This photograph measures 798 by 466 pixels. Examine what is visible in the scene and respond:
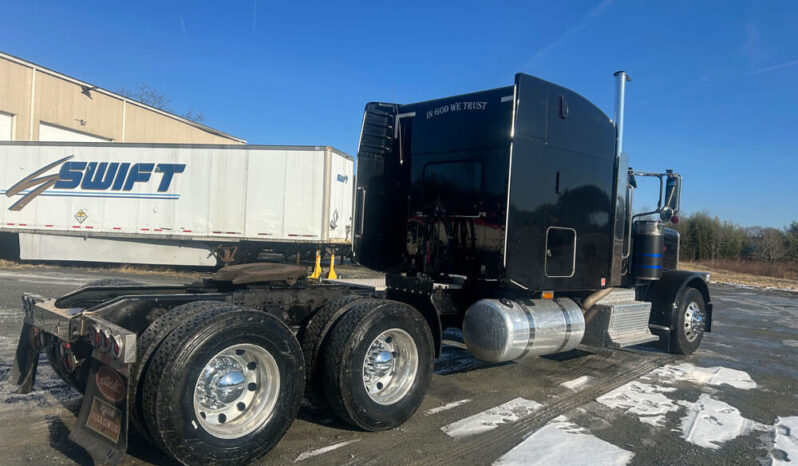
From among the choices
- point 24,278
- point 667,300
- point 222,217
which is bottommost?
point 24,278

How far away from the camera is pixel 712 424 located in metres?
4.44

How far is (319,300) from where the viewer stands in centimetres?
446

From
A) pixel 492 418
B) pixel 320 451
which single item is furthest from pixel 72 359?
pixel 492 418

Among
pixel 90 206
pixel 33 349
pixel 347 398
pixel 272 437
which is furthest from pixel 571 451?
pixel 90 206

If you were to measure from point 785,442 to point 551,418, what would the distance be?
1.81 m

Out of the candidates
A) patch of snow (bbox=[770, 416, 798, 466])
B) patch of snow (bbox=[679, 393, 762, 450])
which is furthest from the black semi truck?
patch of snow (bbox=[770, 416, 798, 466])

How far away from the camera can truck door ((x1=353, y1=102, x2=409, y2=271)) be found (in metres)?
6.18

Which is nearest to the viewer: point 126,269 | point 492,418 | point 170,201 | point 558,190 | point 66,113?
point 492,418

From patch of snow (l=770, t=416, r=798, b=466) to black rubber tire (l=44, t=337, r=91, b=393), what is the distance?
490 centimetres

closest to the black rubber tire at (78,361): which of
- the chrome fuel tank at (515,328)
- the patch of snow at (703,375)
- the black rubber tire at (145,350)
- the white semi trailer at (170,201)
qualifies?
the black rubber tire at (145,350)

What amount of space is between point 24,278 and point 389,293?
12.1m

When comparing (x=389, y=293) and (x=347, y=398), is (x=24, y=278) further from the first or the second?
(x=347, y=398)

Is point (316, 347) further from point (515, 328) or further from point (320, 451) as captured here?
point (515, 328)

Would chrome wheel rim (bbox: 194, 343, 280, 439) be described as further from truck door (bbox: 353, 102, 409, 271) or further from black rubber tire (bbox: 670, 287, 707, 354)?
black rubber tire (bbox: 670, 287, 707, 354)
